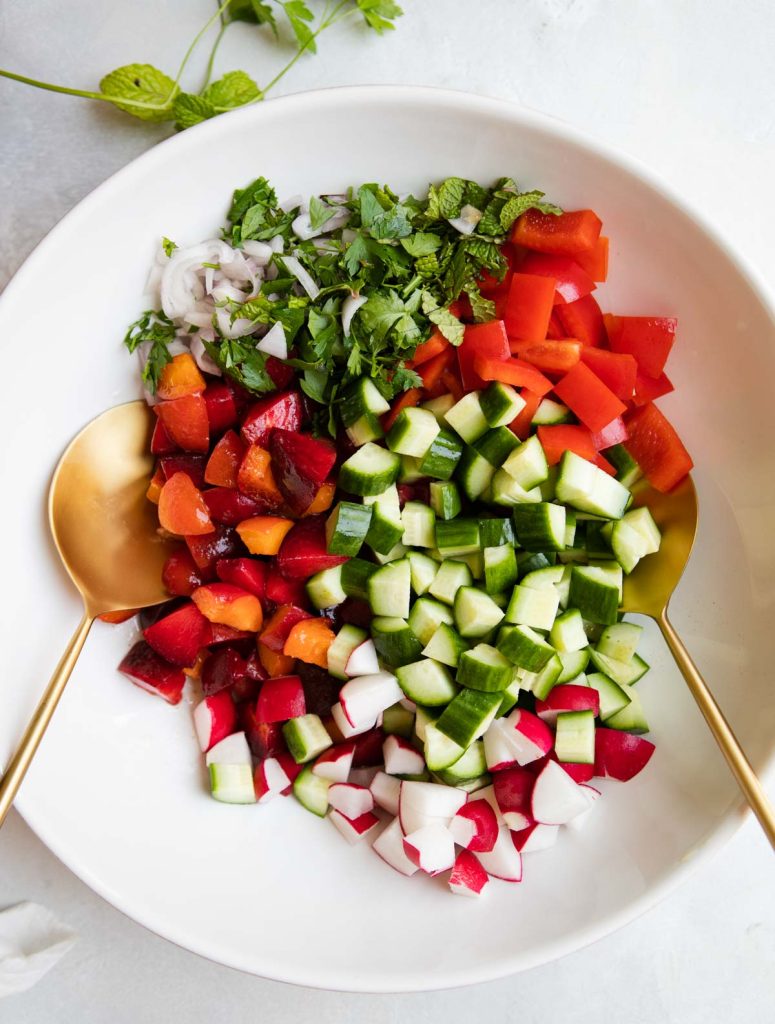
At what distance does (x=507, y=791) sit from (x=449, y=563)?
61 cm

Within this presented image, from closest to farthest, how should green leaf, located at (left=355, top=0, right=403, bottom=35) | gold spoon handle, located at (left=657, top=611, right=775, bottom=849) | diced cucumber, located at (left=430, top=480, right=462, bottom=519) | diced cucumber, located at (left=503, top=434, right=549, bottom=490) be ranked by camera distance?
gold spoon handle, located at (left=657, top=611, right=775, bottom=849), diced cucumber, located at (left=503, top=434, right=549, bottom=490), diced cucumber, located at (left=430, top=480, right=462, bottom=519), green leaf, located at (left=355, top=0, right=403, bottom=35)

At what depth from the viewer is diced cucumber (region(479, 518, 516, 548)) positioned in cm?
204

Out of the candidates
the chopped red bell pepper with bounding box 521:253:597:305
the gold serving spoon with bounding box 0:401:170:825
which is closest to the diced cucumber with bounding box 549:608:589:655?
the chopped red bell pepper with bounding box 521:253:597:305

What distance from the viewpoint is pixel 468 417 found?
199cm

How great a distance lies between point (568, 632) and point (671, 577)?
30cm

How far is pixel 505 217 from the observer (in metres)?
1.95

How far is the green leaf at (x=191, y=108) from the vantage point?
2082 mm

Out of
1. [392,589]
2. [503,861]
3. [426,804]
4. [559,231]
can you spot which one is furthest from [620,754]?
[559,231]

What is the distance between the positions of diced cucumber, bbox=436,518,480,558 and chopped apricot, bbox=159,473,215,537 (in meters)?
0.59

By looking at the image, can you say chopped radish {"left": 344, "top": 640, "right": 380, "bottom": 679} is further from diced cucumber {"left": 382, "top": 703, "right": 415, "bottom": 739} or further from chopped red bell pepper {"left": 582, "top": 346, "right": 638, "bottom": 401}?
chopped red bell pepper {"left": 582, "top": 346, "right": 638, "bottom": 401}

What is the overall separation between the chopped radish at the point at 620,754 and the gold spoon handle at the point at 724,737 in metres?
0.19

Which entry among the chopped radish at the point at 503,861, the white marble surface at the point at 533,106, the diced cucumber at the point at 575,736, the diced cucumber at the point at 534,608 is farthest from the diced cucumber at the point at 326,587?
the white marble surface at the point at 533,106

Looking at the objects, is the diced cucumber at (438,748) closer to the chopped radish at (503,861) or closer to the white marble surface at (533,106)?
the chopped radish at (503,861)

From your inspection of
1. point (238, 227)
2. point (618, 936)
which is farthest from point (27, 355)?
point (618, 936)
